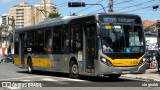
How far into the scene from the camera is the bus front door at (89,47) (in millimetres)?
18859

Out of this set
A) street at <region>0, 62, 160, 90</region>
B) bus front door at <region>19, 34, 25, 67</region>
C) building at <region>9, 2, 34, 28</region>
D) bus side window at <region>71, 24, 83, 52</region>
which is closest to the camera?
street at <region>0, 62, 160, 90</region>

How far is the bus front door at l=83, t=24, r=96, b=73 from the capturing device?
18859mm

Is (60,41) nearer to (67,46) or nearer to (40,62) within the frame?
(67,46)

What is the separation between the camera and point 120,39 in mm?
18453

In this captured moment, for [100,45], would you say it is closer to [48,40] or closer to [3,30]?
[48,40]

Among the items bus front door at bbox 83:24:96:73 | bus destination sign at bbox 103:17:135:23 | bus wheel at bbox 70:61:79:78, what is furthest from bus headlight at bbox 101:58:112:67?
bus wheel at bbox 70:61:79:78

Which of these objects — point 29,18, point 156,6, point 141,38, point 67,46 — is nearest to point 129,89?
point 141,38

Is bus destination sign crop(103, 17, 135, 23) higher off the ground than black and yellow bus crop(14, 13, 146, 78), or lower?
higher

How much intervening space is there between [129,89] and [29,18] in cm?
8580

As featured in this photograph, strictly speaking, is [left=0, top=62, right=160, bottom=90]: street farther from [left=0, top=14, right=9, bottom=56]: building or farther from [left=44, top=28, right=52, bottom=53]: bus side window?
[left=0, top=14, right=9, bottom=56]: building

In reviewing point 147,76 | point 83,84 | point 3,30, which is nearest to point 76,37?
point 83,84

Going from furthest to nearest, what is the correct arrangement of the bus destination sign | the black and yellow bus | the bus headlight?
the bus destination sign < the black and yellow bus < the bus headlight

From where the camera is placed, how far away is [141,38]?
19016 millimetres

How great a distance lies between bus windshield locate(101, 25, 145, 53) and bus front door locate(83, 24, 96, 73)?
0.68m
